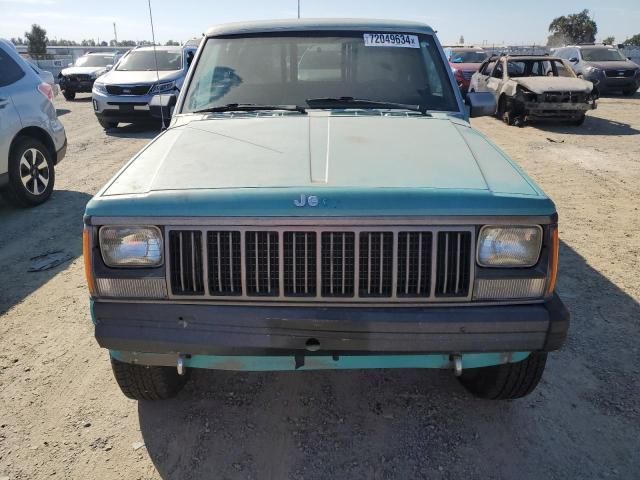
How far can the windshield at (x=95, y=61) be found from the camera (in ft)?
66.9

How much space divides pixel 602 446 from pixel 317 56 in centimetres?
286

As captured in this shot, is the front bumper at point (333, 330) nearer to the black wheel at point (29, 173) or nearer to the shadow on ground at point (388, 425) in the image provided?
the shadow on ground at point (388, 425)

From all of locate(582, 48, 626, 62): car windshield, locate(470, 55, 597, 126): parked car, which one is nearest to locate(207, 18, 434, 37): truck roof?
locate(470, 55, 597, 126): parked car

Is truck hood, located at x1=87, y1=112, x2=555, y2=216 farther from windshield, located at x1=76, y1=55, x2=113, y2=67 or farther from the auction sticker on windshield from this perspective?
windshield, located at x1=76, y1=55, x2=113, y2=67

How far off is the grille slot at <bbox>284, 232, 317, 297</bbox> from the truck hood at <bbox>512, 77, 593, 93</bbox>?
36.0ft

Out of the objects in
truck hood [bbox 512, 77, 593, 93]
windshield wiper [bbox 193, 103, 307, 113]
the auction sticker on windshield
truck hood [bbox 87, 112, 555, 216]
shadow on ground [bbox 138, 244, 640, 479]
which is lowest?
shadow on ground [bbox 138, 244, 640, 479]

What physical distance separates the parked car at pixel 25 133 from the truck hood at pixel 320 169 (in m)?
3.76

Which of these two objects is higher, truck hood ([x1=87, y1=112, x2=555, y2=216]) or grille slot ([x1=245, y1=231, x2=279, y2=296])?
truck hood ([x1=87, y1=112, x2=555, y2=216])

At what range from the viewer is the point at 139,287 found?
229cm

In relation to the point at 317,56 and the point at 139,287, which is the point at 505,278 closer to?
the point at 139,287

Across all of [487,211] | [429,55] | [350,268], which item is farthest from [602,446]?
[429,55]

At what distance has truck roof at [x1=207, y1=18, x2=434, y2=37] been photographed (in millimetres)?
3729

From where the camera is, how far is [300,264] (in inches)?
88.5

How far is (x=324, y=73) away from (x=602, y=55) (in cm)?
1882
